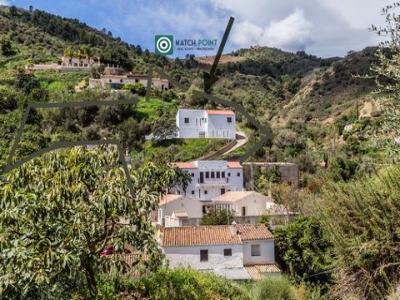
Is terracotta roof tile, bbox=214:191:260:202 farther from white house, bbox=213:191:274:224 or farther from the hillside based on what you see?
the hillside

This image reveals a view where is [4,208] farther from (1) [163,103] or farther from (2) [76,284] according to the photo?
(1) [163,103]

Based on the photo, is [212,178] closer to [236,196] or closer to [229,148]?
[236,196]

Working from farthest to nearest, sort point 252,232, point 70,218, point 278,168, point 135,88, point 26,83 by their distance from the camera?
1. point 135,88
2. point 26,83
3. point 278,168
4. point 252,232
5. point 70,218

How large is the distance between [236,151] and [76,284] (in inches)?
1478

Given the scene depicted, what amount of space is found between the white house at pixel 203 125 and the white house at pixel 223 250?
2846 centimetres

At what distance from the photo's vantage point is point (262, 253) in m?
19.1

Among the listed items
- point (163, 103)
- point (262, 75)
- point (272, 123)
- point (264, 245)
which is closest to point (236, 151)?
point (163, 103)

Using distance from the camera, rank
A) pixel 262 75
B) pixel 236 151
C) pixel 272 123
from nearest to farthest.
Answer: pixel 236 151, pixel 272 123, pixel 262 75

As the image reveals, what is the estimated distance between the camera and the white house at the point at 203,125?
156 ft

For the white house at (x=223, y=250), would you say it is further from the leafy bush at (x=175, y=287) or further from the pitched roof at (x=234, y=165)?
the pitched roof at (x=234, y=165)

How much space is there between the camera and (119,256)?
18.8 feet

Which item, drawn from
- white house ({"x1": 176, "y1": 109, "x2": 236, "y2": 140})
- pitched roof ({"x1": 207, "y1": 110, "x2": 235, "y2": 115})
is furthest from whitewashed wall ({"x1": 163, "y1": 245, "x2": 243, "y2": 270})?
pitched roof ({"x1": 207, "y1": 110, "x2": 235, "y2": 115})

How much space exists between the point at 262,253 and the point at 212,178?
17.7 m

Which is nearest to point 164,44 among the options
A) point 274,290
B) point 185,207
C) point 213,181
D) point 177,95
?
point 274,290
